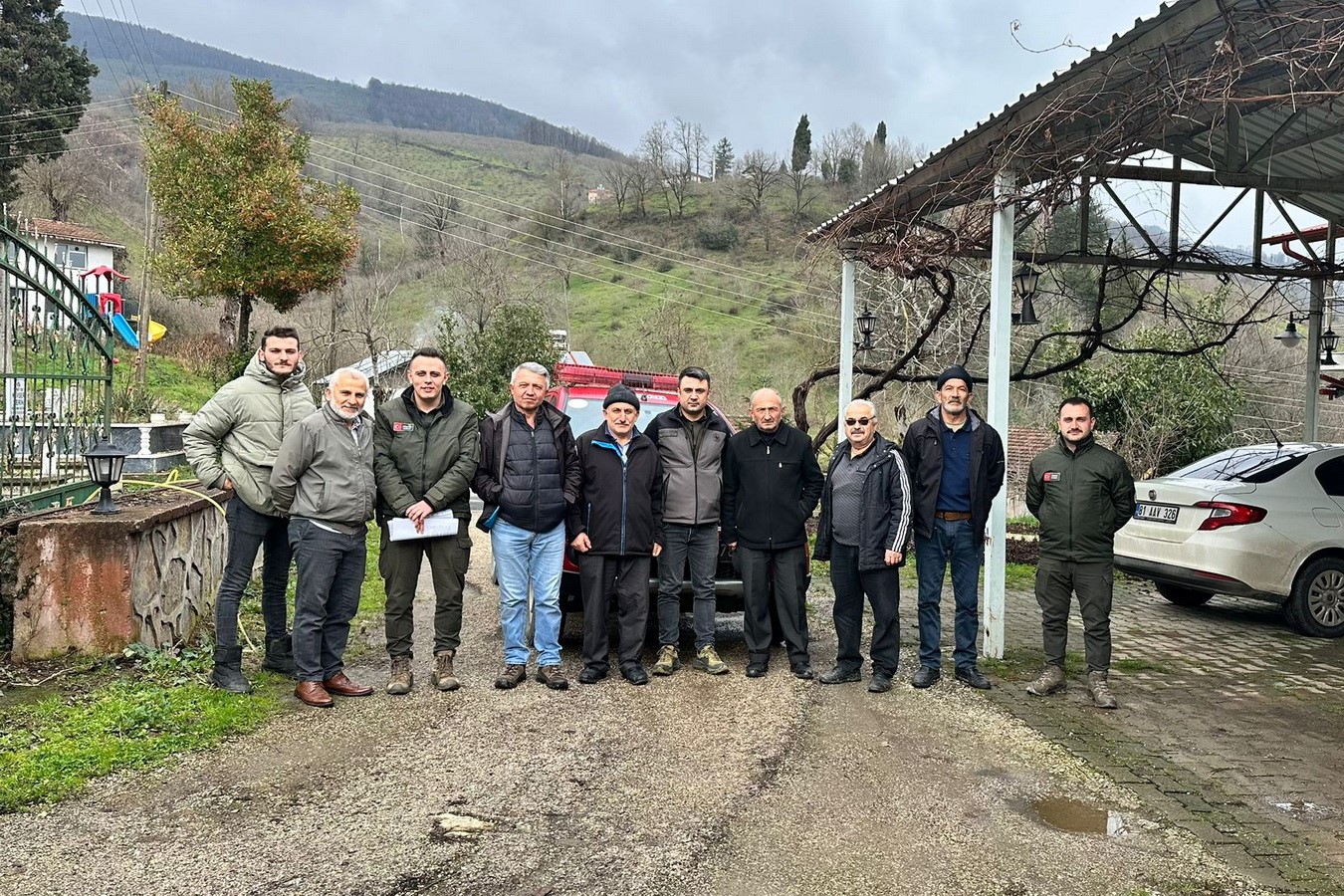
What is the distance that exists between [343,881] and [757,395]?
12.1 feet

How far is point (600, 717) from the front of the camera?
16.3ft

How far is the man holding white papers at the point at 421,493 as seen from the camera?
5336mm

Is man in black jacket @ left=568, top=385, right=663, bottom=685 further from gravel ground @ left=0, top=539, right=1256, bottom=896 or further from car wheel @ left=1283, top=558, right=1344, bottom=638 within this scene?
car wheel @ left=1283, top=558, right=1344, bottom=638

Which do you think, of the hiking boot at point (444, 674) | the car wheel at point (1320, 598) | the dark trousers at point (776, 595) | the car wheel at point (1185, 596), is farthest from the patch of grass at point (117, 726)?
the car wheel at point (1185, 596)

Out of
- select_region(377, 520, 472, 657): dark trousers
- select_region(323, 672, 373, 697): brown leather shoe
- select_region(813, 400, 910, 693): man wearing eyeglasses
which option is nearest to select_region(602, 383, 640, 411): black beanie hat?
select_region(377, 520, 472, 657): dark trousers

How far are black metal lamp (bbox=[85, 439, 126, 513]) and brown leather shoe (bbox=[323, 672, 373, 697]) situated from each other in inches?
66.3

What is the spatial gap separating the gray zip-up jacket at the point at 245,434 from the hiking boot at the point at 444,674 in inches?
50.0

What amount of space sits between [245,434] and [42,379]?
64.2 inches

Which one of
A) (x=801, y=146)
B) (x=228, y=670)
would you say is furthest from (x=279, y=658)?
(x=801, y=146)

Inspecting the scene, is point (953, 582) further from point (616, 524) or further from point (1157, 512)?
point (1157, 512)

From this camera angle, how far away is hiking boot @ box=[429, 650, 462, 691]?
542cm

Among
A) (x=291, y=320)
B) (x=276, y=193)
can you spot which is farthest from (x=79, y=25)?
(x=276, y=193)

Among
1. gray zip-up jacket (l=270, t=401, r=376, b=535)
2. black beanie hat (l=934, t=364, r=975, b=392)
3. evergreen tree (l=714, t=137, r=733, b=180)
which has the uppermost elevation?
evergreen tree (l=714, t=137, r=733, b=180)

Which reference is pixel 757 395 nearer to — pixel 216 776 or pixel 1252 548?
pixel 216 776
